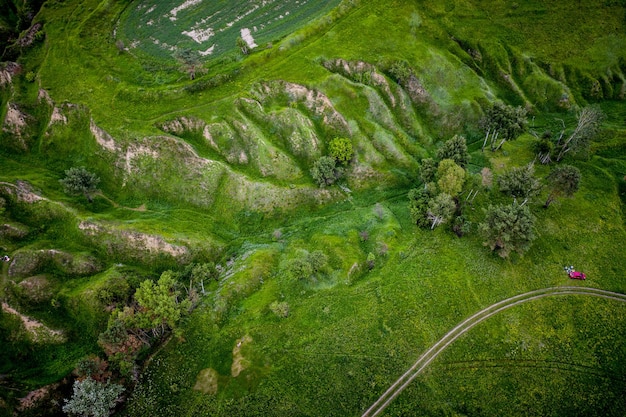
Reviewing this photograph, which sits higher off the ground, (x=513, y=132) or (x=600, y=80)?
(x=513, y=132)

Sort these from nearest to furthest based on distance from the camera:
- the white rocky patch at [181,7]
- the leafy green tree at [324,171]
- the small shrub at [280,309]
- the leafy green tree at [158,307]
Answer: the leafy green tree at [158,307]
the small shrub at [280,309]
the leafy green tree at [324,171]
the white rocky patch at [181,7]

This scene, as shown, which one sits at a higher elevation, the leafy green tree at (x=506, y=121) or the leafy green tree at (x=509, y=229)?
the leafy green tree at (x=506, y=121)

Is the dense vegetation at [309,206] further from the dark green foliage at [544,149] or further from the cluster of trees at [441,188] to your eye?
the cluster of trees at [441,188]

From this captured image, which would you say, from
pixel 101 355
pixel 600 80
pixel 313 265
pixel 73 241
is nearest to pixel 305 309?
pixel 313 265

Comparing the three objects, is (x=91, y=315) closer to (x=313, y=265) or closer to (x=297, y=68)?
(x=313, y=265)

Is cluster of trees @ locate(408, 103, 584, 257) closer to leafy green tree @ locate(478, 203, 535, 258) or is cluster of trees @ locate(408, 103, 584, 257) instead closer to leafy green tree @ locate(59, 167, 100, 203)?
leafy green tree @ locate(478, 203, 535, 258)

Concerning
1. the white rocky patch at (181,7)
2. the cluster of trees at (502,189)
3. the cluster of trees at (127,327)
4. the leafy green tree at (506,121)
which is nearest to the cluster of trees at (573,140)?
the cluster of trees at (502,189)

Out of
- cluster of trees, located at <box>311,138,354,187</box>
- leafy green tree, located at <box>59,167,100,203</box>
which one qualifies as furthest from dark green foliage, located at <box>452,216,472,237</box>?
leafy green tree, located at <box>59,167,100,203</box>
